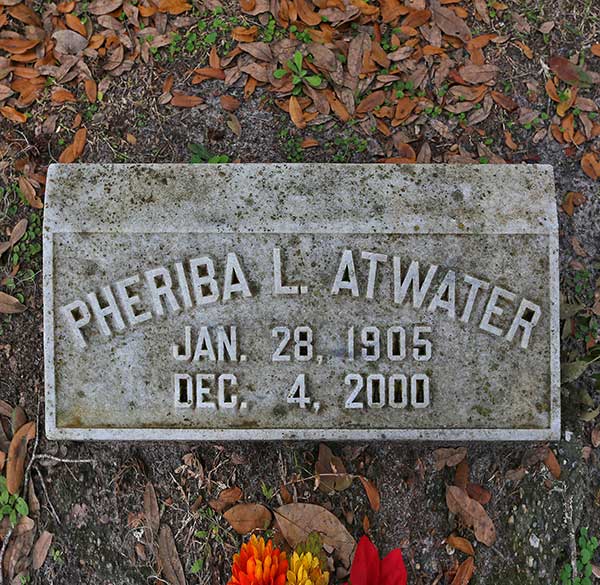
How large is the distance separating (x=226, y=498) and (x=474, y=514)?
103cm

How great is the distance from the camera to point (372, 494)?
2645 millimetres

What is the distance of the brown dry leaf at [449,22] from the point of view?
108 inches

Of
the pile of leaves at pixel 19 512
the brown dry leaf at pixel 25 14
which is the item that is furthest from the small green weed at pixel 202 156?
the pile of leaves at pixel 19 512

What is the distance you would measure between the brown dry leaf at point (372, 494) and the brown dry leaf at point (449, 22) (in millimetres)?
1923

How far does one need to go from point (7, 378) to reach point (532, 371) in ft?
7.04

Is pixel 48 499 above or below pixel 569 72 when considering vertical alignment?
below

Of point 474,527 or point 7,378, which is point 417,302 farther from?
point 7,378

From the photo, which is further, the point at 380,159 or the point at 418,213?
the point at 380,159

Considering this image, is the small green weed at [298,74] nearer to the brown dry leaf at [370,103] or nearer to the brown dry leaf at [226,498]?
the brown dry leaf at [370,103]

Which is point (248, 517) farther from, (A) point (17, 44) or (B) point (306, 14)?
(A) point (17, 44)

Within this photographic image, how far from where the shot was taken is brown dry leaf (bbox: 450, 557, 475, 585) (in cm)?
263

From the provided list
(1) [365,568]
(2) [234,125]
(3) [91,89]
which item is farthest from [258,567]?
(3) [91,89]

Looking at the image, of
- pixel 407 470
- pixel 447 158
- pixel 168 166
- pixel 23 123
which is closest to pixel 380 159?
pixel 447 158

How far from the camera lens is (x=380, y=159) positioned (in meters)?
2.72
